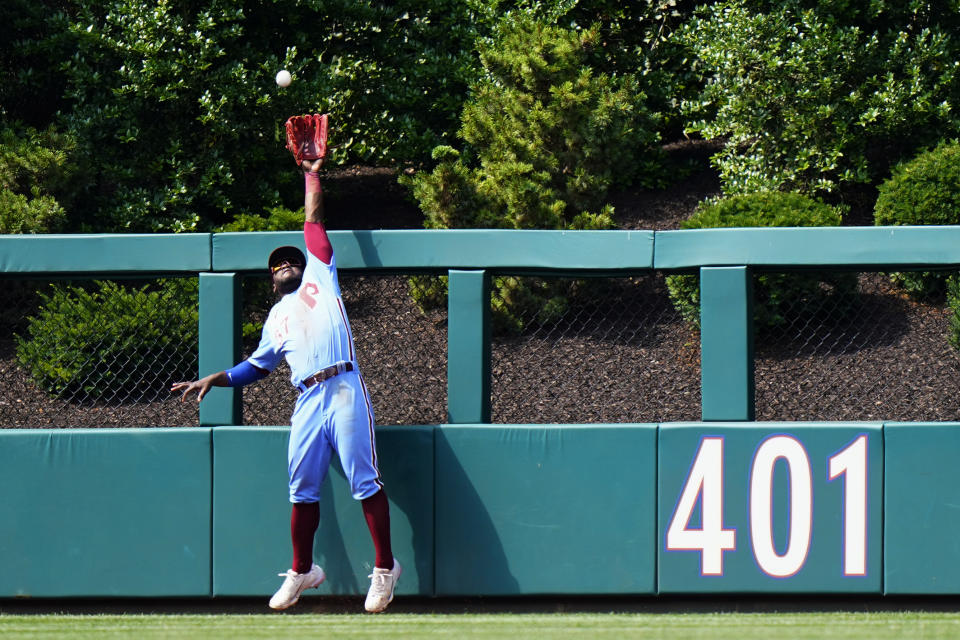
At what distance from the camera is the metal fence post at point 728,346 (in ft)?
15.7

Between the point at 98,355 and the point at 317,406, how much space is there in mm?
3346

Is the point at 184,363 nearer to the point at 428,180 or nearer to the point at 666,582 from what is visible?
the point at 428,180

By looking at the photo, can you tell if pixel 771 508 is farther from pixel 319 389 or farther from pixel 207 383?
pixel 207 383

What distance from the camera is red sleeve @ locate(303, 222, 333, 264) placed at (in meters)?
4.75

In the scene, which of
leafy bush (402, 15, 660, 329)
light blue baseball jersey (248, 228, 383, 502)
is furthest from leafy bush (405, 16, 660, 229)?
light blue baseball jersey (248, 228, 383, 502)

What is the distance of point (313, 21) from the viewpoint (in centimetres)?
1073

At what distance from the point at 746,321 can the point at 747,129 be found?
5294 mm

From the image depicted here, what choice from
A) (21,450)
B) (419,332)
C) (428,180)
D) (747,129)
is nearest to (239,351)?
(21,450)

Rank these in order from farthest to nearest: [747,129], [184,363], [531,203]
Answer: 1. [747,129]
2. [531,203]
3. [184,363]

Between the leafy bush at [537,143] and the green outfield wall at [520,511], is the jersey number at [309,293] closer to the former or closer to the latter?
the green outfield wall at [520,511]

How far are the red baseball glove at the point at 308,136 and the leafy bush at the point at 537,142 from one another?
3.45m

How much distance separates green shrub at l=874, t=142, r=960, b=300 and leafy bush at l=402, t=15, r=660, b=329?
228 centimetres

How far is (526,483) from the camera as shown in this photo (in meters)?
4.80

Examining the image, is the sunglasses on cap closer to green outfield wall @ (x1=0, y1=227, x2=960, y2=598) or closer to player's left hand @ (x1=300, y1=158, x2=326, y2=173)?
green outfield wall @ (x1=0, y1=227, x2=960, y2=598)
